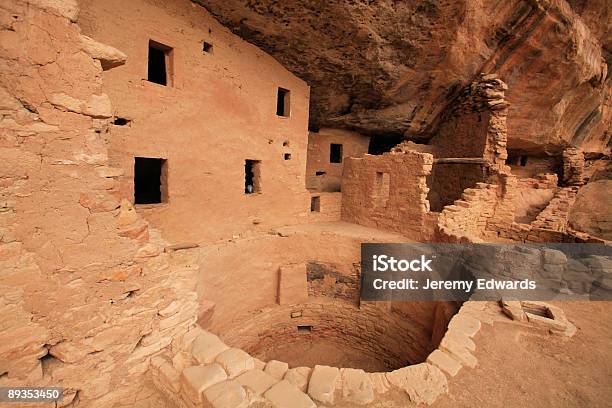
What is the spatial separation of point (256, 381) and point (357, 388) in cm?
87

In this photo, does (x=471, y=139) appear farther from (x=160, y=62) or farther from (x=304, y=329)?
(x=160, y=62)

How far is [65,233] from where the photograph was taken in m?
2.14

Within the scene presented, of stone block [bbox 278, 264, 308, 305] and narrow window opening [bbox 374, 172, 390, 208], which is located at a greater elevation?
narrow window opening [bbox 374, 172, 390, 208]

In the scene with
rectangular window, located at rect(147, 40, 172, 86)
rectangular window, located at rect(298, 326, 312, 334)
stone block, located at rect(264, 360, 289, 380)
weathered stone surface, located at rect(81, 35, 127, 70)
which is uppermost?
rectangular window, located at rect(147, 40, 172, 86)

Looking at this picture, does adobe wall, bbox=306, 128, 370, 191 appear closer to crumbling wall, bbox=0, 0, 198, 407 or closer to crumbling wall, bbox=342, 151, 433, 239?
crumbling wall, bbox=342, 151, 433, 239

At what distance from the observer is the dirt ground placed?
7.98 ft

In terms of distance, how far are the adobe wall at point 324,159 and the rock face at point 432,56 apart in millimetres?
461

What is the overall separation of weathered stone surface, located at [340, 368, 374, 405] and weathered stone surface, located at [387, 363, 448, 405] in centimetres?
23

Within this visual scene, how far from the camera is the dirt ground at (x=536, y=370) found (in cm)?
243

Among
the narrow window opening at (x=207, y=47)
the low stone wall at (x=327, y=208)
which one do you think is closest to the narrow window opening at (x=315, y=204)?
the low stone wall at (x=327, y=208)

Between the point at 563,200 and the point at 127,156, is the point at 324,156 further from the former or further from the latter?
the point at 563,200

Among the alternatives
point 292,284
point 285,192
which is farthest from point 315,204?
point 292,284

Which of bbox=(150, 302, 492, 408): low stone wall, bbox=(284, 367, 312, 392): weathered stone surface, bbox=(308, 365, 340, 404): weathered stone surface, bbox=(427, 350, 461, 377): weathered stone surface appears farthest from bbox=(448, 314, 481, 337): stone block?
bbox=(284, 367, 312, 392): weathered stone surface

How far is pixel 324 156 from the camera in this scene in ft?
32.8
